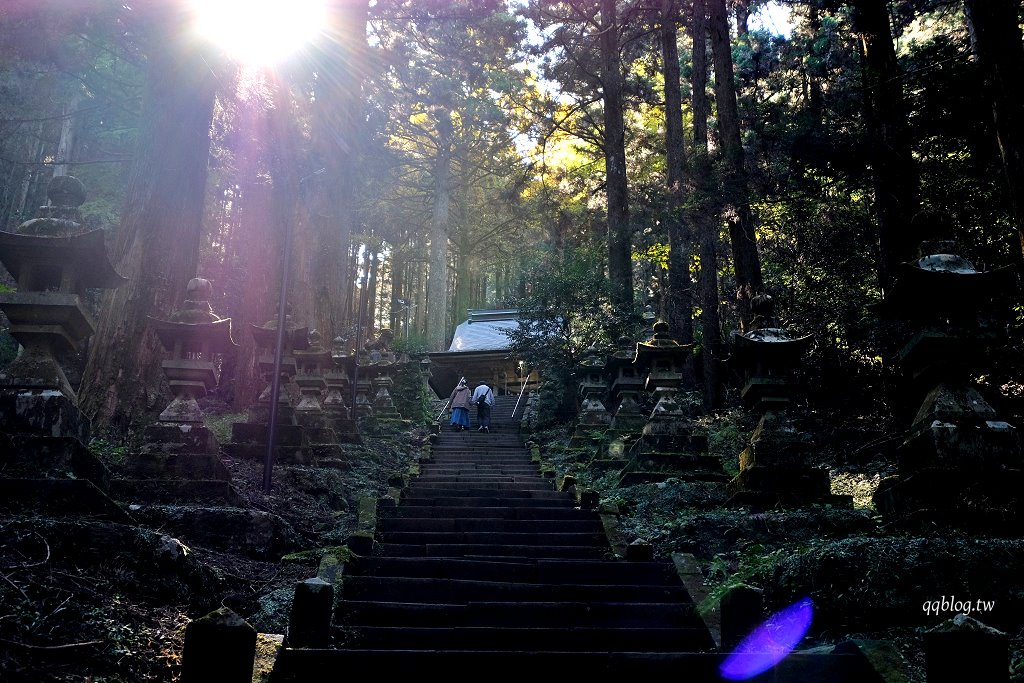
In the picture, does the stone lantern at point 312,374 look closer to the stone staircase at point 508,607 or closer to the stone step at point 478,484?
the stone step at point 478,484

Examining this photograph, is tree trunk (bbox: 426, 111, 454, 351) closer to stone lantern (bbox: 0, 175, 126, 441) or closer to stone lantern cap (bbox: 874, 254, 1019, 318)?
stone lantern (bbox: 0, 175, 126, 441)

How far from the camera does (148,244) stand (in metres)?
11.3

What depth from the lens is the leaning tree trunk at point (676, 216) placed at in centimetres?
1579

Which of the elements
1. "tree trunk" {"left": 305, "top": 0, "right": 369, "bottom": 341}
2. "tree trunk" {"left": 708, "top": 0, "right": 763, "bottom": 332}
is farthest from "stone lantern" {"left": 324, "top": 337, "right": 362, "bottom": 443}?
"tree trunk" {"left": 708, "top": 0, "right": 763, "bottom": 332}

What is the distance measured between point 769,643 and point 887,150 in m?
8.05

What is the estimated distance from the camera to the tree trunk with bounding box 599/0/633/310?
19.4 metres

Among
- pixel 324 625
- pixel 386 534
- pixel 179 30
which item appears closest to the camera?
pixel 324 625

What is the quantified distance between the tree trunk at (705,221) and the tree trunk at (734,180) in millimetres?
327

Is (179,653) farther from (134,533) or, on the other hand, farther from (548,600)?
(548,600)

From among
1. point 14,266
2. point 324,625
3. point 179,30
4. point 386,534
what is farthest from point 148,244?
point 324,625

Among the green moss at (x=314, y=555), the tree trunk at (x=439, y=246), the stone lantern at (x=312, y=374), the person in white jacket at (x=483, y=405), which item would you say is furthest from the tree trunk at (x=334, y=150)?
the tree trunk at (x=439, y=246)

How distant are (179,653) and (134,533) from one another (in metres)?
1.16
